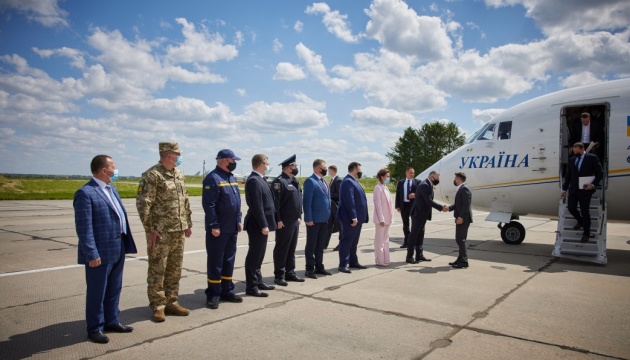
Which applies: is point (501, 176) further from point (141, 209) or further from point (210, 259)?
point (141, 209)

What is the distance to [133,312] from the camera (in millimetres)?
4645

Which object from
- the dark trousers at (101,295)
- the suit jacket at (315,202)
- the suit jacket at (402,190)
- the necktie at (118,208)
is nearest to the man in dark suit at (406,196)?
the suit jacket at (402,190)

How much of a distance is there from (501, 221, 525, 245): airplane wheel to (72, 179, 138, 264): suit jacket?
9.89 meters

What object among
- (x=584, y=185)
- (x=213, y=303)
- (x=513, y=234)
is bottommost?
(x=213, y=303)

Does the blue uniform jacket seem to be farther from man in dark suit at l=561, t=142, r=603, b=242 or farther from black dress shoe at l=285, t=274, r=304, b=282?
man in dark suit at l=561, t=142, r=603, b=242

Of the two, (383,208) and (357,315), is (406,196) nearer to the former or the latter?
(383,208)

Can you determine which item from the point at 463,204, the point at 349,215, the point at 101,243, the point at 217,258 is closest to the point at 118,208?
the point at 101,243

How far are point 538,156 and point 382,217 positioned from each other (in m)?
4.67

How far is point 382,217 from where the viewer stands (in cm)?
739

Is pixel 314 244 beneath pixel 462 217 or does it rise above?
beneath

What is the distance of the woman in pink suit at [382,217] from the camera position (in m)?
7.40

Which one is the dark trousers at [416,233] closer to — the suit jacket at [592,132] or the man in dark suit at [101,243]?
the suit jacket at [592,132]

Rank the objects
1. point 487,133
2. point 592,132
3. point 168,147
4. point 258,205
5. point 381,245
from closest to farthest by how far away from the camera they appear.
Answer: point 168,147
point 258,205
point 381,245
point 592,132
point 487,133

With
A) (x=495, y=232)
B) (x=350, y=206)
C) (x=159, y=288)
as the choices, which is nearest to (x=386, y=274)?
(x=350, y=206)
